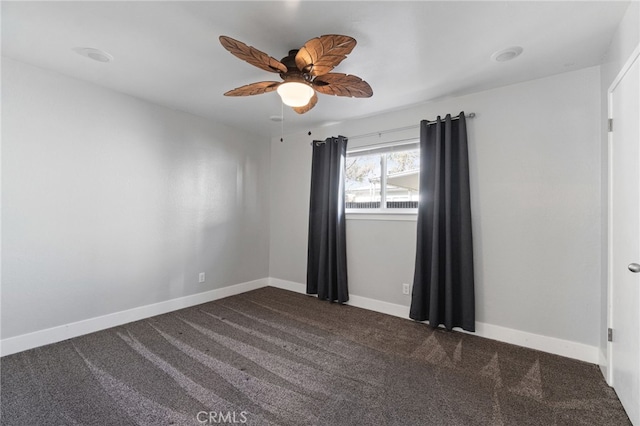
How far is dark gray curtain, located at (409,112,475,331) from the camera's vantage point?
2.84 metres

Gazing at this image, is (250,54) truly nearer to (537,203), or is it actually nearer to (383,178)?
(383,178)

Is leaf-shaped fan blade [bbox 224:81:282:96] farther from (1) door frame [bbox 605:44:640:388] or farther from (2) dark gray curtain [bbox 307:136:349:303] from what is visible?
(1) door frame [bbox 605:44:640:388]

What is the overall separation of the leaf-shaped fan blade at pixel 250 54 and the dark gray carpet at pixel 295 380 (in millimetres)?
2189

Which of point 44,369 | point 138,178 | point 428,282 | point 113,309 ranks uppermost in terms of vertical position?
point 138,178

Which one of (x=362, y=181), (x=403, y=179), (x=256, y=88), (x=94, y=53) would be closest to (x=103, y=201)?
(x=94, y=53)

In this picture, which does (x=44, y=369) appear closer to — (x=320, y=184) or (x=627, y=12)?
(x=320, y=184)

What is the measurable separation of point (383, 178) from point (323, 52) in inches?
85.7

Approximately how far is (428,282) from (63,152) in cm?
387

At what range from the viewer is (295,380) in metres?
2.04

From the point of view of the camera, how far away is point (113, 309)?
2.96 metres

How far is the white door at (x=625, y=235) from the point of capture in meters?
1.59

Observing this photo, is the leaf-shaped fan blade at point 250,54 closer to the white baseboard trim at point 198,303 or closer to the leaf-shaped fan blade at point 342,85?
the leaf-shaped fan blade at point 342,85

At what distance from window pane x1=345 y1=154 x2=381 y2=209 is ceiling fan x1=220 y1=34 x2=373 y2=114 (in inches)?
63.1

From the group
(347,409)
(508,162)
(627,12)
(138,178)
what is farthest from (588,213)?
(138,178)
